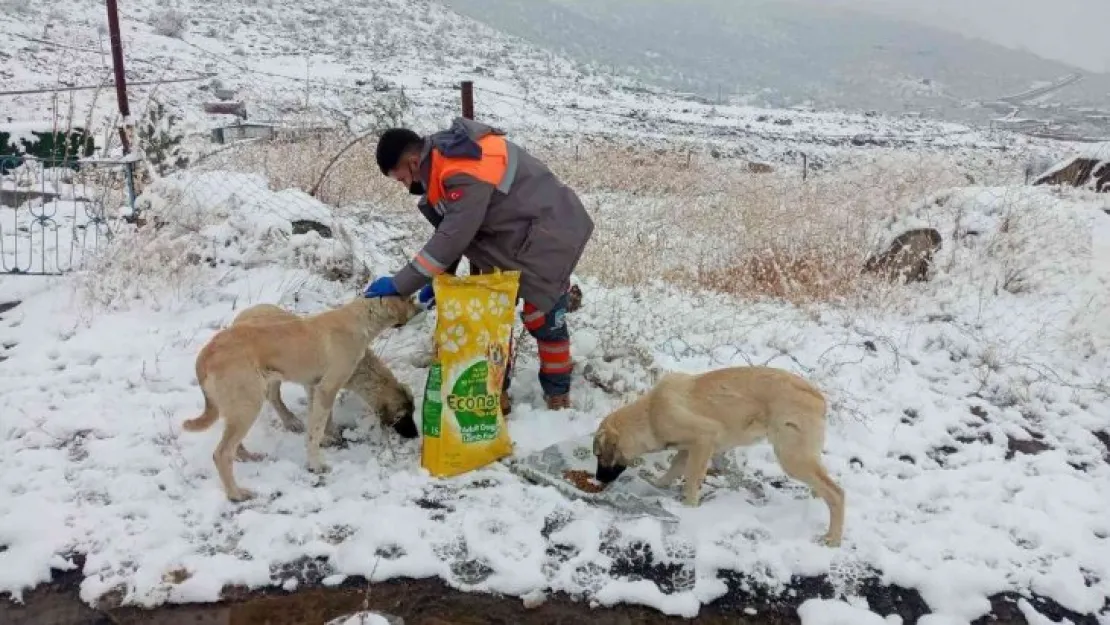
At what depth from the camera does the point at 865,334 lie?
20.2 feet

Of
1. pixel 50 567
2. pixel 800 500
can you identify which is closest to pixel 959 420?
pixel 800 500

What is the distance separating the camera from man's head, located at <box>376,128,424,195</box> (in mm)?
4102

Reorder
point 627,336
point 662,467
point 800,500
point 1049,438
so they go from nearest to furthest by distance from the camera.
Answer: point 800,500 < point 662,467 < point 1049,438 < point 627,336

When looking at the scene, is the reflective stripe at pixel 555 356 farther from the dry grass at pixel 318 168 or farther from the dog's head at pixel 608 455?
the dry grass at pixel 318 168

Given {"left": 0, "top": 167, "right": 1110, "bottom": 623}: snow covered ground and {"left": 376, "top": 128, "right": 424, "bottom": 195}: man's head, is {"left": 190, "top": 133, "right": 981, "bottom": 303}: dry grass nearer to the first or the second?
{"left": 0, "top": 167, "right": 1110, "bottom": 623}: snow covered ground

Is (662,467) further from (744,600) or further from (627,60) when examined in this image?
(627,60)

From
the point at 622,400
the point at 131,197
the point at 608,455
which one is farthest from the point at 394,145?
the point at 131,197

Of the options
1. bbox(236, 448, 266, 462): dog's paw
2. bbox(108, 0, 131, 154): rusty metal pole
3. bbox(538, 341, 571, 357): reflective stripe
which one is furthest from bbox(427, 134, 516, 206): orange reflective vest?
bbox(108, 0, 131, 154): rusty metal pole

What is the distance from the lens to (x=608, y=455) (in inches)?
165

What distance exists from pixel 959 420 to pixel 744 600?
2.55 metres

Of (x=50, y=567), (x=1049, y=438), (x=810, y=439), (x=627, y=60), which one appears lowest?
(x=50, y=567)

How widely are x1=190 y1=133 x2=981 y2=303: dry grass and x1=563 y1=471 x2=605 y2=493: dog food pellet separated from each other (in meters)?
3.07

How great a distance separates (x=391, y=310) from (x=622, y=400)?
1.79 m

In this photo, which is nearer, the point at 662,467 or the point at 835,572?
the point at 835,572
